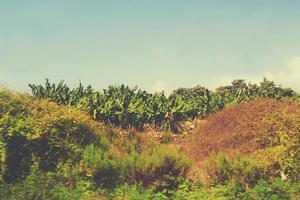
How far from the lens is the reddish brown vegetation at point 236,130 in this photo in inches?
587

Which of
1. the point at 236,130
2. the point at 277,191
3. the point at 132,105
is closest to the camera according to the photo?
the point at 277,191

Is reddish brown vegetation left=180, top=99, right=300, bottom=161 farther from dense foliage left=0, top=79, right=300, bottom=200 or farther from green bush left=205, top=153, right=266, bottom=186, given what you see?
green bush left=205, top=153, right=266, bottom=186

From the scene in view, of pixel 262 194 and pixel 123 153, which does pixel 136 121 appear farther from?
pixel 262 194

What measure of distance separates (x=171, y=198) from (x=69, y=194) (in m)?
2.28

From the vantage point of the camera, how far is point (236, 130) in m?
15.6

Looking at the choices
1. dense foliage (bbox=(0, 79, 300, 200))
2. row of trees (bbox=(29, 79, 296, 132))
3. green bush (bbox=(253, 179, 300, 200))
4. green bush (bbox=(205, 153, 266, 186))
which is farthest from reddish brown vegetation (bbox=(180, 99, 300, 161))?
row of trees (bbox=(29, 79, 296, 132))

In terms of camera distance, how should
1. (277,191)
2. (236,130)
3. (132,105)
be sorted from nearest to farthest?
1. (277,191)
2. (236,130)
3. (132,105)

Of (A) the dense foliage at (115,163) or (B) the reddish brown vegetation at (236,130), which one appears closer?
(A) the dense foliage at (115,163)

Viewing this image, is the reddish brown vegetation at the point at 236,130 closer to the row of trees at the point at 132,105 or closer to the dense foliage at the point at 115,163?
the dense foliage at the point at 115,163

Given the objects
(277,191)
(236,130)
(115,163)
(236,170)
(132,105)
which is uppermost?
(132,105)

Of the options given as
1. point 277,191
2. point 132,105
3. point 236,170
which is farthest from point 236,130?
point 132,105

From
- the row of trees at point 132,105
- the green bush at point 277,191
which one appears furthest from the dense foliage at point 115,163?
the row of trees at point 132,105

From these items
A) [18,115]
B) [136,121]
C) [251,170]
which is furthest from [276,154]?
[136,121]

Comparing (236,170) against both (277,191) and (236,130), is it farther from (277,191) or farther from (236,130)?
(236,130)
